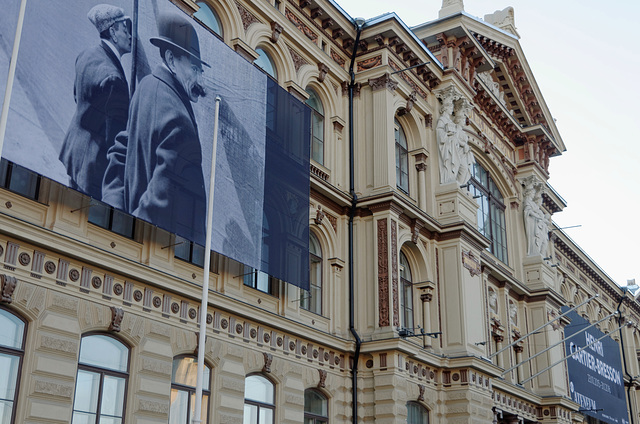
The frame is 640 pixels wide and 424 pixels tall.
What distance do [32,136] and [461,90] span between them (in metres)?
20.1

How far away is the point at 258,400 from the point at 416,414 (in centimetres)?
675

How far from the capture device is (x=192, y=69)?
63.7 feet

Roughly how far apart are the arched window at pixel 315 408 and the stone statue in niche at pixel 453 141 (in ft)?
33.3

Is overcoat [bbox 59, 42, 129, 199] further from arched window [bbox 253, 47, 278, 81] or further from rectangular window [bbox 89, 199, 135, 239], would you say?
arched window [bbox 253, 47, 278, 81]

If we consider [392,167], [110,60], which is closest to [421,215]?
[392,167]

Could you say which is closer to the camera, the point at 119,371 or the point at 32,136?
the point at 32,136

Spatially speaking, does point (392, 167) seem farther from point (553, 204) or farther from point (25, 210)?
point (553, 204)

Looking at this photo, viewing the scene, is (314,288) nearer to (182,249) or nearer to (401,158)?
(182,249)

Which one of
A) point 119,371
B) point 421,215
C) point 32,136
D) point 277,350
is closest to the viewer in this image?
point 32,136

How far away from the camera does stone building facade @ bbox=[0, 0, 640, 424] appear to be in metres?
15.6

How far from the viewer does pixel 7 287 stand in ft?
47.1

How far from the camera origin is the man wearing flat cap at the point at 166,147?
16.8 metres

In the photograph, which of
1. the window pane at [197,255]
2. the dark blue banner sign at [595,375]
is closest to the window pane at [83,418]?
the window pane at [197,255]

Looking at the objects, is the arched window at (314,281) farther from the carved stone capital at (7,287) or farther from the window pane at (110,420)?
the carved stone capital at (7,287)
